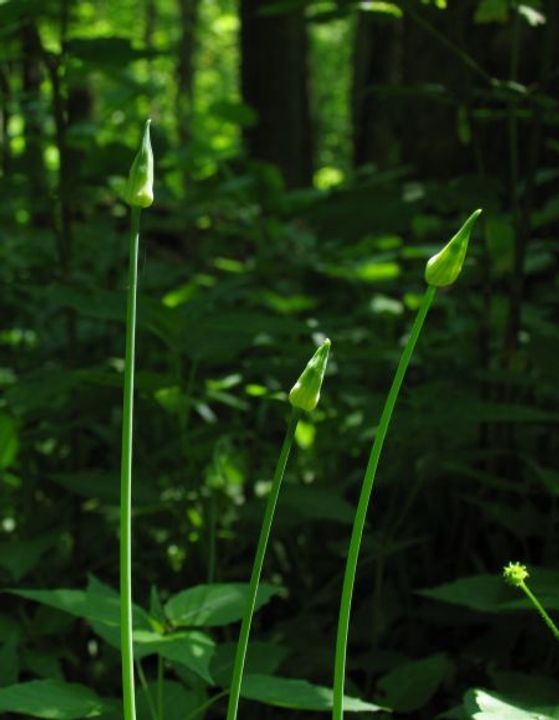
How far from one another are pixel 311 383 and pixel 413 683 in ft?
2.73

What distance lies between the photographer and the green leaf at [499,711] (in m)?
0.96

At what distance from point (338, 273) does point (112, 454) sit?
0.78m

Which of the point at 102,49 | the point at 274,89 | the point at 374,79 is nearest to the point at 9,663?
the point at 102,49

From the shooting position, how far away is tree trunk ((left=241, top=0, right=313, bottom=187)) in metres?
5.73

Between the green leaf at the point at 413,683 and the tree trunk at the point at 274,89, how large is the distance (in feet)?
14.4

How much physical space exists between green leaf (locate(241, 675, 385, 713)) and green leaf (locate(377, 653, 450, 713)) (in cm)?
32

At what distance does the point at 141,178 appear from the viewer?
0.84 meters

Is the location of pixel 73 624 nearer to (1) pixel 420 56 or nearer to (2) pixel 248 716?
(2) pixel 248 716

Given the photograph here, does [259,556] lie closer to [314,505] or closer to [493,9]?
[314,505]

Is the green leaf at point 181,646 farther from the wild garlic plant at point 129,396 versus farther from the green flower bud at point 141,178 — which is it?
the green flower bud at point 141,178

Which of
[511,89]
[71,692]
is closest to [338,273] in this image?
[511,89]

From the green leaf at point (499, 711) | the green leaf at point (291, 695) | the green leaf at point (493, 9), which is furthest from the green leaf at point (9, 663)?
the green leaf at point (493, 9)

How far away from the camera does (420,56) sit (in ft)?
11.6

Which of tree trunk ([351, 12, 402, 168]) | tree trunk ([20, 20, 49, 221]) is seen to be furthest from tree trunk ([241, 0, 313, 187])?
tree trunk ([20, 20, 49, 221])
